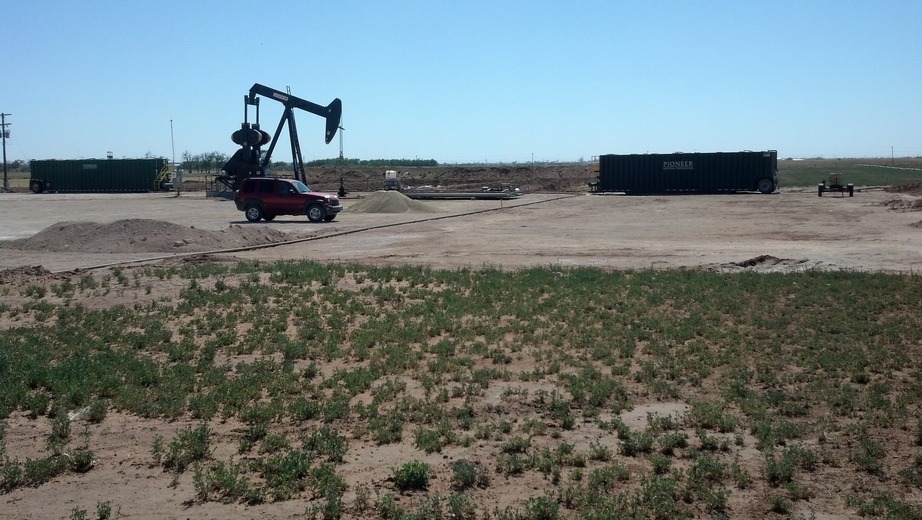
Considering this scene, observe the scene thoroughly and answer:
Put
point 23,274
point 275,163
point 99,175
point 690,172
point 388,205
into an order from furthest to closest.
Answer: point 275,163 → point 99,175 → point 690,172 → point 388,205 → point 23,274

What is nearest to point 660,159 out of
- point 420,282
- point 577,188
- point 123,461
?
point 577,188

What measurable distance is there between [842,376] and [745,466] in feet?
10.8

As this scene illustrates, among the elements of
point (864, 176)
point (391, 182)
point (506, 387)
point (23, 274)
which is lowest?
point (506, 387)

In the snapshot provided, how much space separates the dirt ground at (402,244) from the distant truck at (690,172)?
1381 cm

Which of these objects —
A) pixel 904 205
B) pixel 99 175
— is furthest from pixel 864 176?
pixel 99 175

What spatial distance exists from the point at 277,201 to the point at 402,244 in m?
11.1

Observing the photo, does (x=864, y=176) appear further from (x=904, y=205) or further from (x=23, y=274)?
(x=23, y=274)

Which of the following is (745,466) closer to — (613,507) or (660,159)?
(613,507)

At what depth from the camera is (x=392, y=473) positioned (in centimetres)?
685

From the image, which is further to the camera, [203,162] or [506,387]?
[203,162]

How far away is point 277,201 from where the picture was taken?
36.3m

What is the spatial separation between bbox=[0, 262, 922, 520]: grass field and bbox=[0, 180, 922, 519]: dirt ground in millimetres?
273

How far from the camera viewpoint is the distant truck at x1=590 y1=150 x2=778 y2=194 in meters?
63.0

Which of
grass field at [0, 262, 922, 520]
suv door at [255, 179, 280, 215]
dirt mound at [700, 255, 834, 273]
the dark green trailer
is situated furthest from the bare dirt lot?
the dark green trailer
